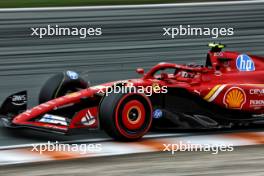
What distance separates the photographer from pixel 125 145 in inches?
345

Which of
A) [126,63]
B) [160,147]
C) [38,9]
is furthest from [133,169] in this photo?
[38,9]

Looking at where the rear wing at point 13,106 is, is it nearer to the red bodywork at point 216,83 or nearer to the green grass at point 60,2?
the red bodywork at point 216,83

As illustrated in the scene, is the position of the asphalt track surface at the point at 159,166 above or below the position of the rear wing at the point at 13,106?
below

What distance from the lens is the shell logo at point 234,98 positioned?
9.58 metres

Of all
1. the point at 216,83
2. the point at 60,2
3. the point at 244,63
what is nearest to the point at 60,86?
the point at 216,83

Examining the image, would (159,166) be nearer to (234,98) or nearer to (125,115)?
(125,115)

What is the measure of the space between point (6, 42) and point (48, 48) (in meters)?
0.97

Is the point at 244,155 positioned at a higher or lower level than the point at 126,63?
lower

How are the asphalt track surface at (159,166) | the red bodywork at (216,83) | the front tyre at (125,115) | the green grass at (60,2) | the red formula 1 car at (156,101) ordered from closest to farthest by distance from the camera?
the asphalt track surface at (159,166)
the front tyre at (125,115)
the red formula 1 car at (156,101)
the red bodywork at (216,83)
the green grass at (60,2)

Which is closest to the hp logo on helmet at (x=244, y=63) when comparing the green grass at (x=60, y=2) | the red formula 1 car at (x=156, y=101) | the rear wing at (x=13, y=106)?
the red formula 1 car at (x=156, y=101)

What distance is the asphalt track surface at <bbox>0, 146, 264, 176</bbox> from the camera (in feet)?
24.2

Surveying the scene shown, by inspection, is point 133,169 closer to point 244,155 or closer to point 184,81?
point 244,155

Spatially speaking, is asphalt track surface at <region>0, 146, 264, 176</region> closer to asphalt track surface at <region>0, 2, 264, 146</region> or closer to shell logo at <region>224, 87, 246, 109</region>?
shell logo at <region>224, 87, 246, 109</region>

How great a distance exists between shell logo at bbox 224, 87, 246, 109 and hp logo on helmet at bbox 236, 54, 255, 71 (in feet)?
1.62
